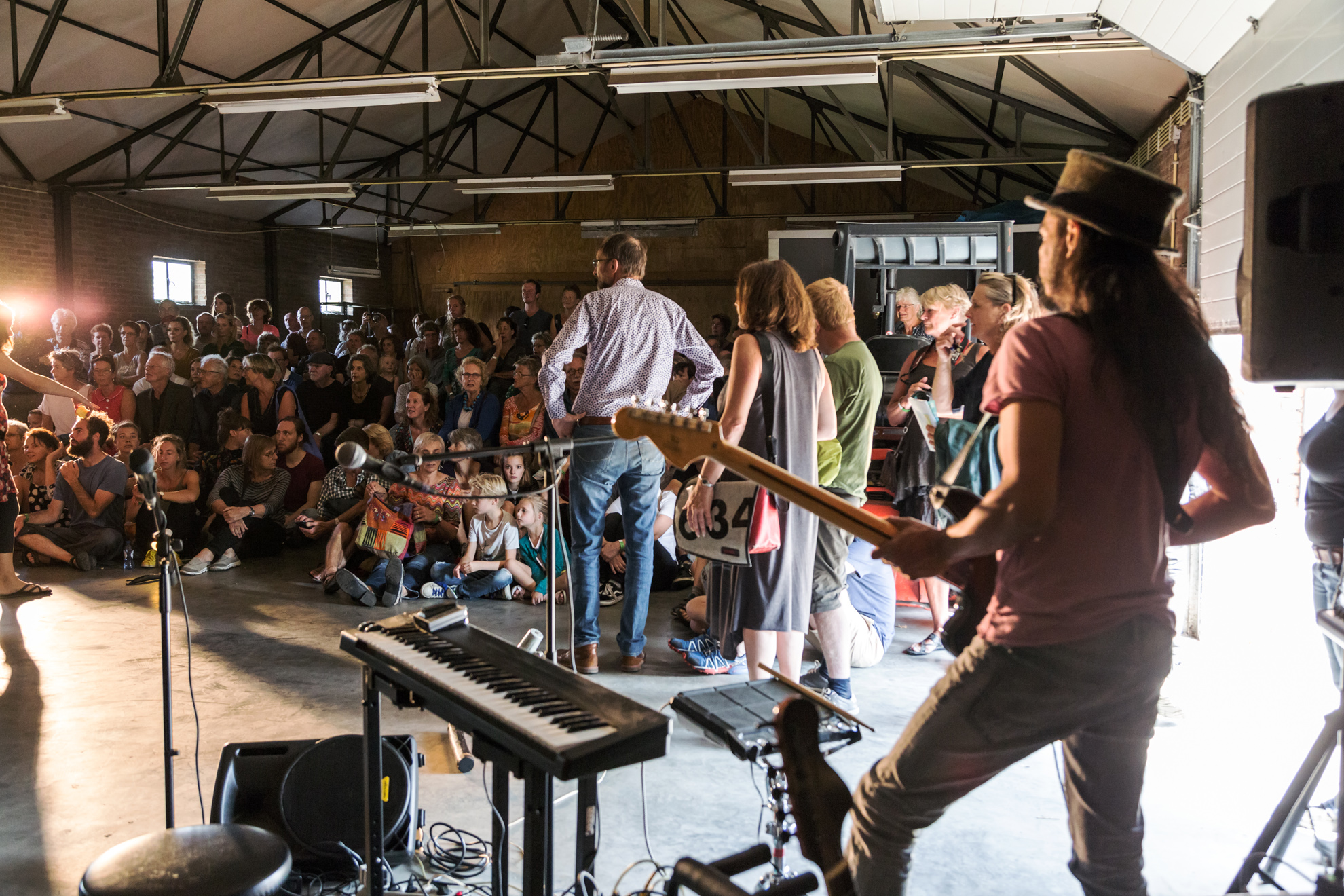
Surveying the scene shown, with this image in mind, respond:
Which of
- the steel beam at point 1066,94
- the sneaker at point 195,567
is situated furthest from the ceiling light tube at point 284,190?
the steel beam at point 1066,94

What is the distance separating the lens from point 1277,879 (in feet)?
7.93

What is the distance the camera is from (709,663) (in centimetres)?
414

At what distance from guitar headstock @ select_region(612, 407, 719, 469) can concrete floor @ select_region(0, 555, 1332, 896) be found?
110 cm

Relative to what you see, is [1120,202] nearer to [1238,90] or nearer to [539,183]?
[1238,90]

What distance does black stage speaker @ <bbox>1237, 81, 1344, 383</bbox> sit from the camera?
1747 mm

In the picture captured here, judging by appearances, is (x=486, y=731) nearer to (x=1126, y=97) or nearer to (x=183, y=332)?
(x=1126, y=97)

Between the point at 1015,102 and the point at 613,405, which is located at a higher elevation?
the point at 1015,102

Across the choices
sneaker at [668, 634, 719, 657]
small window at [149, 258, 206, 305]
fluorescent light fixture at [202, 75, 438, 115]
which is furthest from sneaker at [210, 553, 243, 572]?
small window at [149, 258, 206, 305]

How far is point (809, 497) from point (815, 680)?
7.65ft

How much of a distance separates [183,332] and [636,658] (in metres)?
6.26

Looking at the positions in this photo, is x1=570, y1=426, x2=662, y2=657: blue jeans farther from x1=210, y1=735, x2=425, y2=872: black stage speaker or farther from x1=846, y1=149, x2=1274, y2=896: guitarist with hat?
x1=846, y1=149, x2=1274, y2=896: guitarist with hat

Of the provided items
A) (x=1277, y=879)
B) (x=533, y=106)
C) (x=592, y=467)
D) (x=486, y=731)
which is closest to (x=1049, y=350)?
(x=486, y=731)

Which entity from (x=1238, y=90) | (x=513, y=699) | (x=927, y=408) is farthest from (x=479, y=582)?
(x=1238, y=90)

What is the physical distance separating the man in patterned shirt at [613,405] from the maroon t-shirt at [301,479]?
11.3ft
